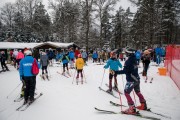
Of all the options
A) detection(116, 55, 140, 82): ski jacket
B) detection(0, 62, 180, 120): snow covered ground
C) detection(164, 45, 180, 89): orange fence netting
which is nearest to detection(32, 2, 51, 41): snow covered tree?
detection(164, 45, 180, 89): orange fence netting

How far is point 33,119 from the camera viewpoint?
5.80 metres

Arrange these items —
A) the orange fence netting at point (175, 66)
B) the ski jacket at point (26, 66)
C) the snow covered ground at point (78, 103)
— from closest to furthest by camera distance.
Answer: the snow covered ground at point (78, 103)
the ski jacket at point (26, 66)
the orange fence netting at point (175, 66)

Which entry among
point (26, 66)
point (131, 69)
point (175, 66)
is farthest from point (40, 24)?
point (131, 69)

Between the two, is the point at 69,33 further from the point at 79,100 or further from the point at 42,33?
the point at 79,100

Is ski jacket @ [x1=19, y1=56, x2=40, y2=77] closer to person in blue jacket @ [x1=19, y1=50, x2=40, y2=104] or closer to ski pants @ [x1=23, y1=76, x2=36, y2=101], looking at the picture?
person in blue jacket @ [x1=19, y1=50, x2=40, y2=104]

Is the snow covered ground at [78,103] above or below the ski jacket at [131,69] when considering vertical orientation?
below

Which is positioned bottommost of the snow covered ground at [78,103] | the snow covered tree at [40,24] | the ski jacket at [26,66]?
the snow covered ground at [78,103]

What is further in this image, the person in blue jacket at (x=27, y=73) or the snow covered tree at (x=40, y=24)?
the snow covered tree at (x=40, y=24)

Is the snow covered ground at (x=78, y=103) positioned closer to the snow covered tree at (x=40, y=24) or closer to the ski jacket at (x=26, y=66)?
the ski jacket at (x=26, y=66)

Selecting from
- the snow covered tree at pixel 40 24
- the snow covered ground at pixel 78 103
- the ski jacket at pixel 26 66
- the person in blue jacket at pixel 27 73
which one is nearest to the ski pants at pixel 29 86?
the person in blue jacket at pixel 27 73

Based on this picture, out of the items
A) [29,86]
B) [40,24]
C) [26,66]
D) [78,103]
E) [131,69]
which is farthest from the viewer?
[40,24]

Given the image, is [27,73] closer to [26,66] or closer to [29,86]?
[26,66]

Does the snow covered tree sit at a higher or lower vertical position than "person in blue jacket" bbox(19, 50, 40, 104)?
higher

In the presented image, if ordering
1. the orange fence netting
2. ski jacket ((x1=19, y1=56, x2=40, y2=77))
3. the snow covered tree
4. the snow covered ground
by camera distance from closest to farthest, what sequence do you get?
the snow covered ground
ski jacket ((x1=19, y1=56, x2=40, y2=77))
the orange fence netting
the snow covered tree
